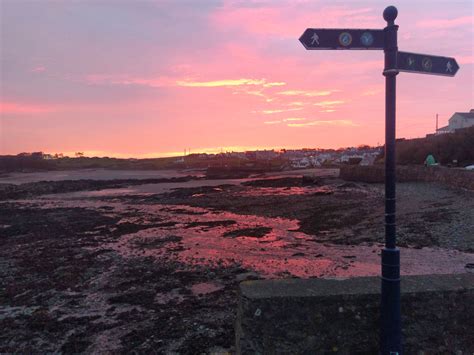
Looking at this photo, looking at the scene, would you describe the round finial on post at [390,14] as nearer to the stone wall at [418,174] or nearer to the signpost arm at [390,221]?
the signpost arm at [390,221]

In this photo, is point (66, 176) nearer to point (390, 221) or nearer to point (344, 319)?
point (344, 319)

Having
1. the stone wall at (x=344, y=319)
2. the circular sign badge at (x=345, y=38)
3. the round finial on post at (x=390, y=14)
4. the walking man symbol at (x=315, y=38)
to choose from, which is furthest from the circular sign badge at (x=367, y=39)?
the stone wall at (x=344, y=319)

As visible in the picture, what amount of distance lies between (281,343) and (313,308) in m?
0.52

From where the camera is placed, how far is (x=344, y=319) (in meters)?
4.33

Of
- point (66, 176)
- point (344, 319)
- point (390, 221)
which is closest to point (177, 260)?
point (344, 319)

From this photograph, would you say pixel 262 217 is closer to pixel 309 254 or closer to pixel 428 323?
pixel 309 254

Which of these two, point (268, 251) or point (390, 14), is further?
point (268, 251)

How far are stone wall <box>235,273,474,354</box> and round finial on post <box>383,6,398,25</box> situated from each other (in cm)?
298

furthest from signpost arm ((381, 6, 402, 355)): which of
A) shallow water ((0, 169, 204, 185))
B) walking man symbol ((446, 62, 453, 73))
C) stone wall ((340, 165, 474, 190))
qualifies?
shallow water ((0, 169, 204, 185))

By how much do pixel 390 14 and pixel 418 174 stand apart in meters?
36.6

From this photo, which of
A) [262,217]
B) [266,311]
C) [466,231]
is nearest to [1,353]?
[266,311]

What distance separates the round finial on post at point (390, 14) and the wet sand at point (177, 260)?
543 cm

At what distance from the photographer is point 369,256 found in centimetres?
1380

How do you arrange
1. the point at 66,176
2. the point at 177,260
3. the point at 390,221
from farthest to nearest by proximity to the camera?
1. the point at 66,176
2. the point at 177,260
3. the point at 390,221
